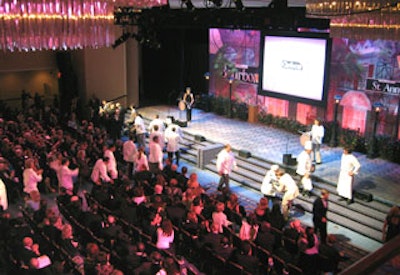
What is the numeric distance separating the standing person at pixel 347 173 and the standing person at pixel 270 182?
1644 millimetres

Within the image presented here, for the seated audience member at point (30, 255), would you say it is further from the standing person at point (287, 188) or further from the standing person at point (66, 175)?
the standing person at point (287, 188)

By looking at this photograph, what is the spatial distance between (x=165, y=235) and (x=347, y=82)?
10192 millimetres

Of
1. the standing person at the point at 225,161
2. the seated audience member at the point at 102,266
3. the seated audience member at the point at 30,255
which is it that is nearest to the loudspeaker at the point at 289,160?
the standing person at the point at 225,161

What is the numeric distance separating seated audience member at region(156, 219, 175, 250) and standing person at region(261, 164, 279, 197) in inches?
129

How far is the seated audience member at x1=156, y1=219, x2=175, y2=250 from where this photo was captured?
8142 millimetres

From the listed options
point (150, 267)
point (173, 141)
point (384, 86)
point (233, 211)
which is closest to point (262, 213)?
point (233, 211)

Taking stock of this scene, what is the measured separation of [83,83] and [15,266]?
1384cm

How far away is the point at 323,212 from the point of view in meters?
9.48

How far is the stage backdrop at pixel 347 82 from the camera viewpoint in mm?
14648

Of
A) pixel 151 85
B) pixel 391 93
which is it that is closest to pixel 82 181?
pixel 391 93

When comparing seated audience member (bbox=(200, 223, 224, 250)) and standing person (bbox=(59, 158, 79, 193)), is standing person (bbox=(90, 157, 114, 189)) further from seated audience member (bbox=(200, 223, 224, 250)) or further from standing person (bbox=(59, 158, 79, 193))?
seated audience member (bbox=(200, 223, 224, 250))

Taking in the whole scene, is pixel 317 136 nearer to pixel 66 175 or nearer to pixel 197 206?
pixel 197 206

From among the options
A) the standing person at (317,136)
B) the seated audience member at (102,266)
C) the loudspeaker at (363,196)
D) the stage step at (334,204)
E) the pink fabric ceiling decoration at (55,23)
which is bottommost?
the stage step at (334,204)

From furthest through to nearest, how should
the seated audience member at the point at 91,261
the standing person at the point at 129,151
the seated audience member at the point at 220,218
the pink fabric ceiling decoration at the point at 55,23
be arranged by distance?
the standing person at the point at 129,151, the seated audience member at the point at 220,218, the seated audience member at the point at 91,261, the pink fabric ceiling decoration at the point at 55,23
